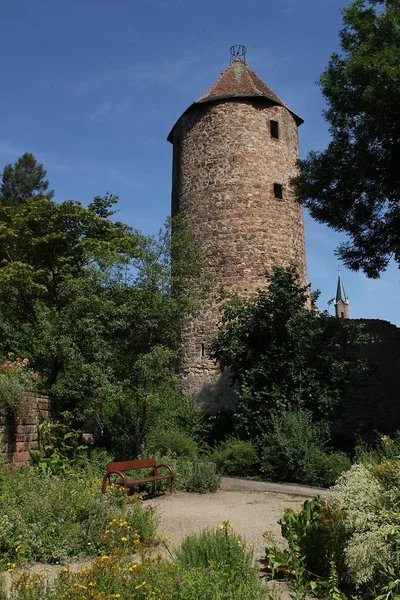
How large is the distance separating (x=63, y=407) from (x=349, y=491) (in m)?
7.74

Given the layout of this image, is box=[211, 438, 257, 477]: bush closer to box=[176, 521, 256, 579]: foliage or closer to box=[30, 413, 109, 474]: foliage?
box=[30, 413, 109, 474]: foliage

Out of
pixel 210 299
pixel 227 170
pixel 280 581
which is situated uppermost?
pixel 227 170

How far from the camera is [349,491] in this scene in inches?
179

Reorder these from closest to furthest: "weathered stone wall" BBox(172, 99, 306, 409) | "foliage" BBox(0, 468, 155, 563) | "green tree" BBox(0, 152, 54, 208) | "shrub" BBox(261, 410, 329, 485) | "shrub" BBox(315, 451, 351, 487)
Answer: "foliage" BBox(0, 468, 155, 563), "shrub" BBox(315, 451, 351, 487), "shrub" BBox(261, 410, 329, 485), "weathered stone wall" BBox(172, 99, 306, 409), "green tree" BBox(0, 152, 54, 208)

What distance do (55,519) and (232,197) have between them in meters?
14.5

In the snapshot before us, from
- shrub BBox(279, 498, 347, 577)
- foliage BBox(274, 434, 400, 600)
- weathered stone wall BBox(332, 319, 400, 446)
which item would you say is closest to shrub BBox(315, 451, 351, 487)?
foliage BBox(274, 434, 400, 600)

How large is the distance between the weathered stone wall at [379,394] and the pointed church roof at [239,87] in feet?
28.7

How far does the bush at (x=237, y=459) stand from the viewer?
39.4 feet

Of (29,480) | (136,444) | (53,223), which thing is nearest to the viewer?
(29,480)

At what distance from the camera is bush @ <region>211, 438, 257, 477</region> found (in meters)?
12.0

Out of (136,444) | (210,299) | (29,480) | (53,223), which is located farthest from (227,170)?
(29,480)

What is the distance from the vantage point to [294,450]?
11.4m

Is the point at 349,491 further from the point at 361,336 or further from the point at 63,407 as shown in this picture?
the point at 361,336

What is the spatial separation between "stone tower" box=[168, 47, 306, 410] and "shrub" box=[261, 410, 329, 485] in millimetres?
5691
